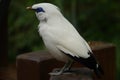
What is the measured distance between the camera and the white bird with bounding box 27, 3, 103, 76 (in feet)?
7.84

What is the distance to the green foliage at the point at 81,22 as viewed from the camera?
498 centimetres

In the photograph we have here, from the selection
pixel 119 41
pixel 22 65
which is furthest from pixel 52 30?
pixel 119 41

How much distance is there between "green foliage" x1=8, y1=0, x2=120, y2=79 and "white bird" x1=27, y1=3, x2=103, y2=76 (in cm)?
239

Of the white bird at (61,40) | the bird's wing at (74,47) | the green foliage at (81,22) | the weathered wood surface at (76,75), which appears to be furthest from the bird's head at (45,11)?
the green foliage at (81,22)

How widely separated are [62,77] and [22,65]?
310mm

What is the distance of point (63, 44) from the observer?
Answer: 239 cm

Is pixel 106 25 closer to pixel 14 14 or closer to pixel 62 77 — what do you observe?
pixel 14 14

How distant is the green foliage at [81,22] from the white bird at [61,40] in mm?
2393

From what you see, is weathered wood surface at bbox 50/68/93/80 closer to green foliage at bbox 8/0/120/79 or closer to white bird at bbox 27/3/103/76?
white bird at bbox 27/3/103/76

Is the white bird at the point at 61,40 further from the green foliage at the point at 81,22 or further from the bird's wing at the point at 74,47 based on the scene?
the green foliage at the point at 81,22

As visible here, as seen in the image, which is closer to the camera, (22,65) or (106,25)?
(22,65)

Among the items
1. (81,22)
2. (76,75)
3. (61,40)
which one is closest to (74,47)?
(61,40)

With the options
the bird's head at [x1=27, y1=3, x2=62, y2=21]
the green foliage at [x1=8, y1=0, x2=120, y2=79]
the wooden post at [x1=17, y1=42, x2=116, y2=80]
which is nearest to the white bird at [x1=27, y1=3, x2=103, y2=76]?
the bird's head at [x1=27, y1=3, x2=62, y2=21]

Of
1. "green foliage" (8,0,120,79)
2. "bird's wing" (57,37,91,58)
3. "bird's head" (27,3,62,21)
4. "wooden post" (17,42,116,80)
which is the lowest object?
"green foliage" (8,0,120,79)
